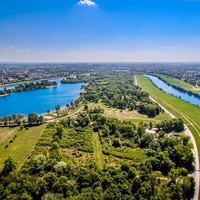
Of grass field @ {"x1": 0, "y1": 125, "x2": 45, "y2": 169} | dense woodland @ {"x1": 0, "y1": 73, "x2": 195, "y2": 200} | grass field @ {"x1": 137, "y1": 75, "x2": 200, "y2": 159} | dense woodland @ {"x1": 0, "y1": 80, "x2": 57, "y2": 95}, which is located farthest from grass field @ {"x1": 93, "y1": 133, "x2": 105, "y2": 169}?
dense woodland @ {"x1": 0, "y1": 80, "x2": 57, "y2": 95}

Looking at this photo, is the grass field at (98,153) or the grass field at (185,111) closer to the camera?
the grass field at (98,153)

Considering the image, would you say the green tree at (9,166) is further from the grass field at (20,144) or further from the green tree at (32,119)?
the green tree at (32,119)

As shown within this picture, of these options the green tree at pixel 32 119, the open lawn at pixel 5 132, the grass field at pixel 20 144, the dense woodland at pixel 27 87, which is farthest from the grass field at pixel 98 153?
the dense woodland at pixel 27 87

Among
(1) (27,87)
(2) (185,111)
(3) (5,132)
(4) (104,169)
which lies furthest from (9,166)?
(1) (27,87)

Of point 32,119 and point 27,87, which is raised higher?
point 27,87

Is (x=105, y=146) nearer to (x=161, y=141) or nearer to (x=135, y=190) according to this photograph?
(x=161, y=141)

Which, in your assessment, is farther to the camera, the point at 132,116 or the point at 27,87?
the point at 27,87

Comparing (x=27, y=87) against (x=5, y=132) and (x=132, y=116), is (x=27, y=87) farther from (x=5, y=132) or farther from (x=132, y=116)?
(x=132, y=116)

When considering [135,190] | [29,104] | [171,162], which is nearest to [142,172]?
[135,190]
